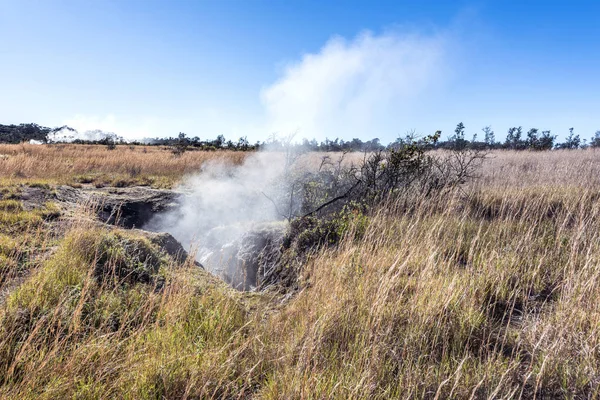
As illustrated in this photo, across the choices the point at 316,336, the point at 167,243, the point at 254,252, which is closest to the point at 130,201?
the point at 167,243

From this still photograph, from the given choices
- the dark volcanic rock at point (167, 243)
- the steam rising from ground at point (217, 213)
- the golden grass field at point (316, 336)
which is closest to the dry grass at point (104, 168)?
the steam rising from ground at point (217, 213)

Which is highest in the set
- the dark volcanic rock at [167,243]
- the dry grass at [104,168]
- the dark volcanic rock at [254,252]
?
the dry grass at [104,168]

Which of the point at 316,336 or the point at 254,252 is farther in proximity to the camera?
the point at 254,252

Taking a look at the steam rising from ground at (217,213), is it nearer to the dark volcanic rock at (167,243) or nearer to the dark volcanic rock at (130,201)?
the dark volcanic rock at (130,201)

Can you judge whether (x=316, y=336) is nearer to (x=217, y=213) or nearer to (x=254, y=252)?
(x=254, y=252)

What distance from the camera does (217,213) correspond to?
944 cm

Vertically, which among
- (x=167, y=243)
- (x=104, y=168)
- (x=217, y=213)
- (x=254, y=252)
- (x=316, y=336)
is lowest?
(x=254, y=252)

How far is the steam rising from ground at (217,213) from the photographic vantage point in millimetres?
7703

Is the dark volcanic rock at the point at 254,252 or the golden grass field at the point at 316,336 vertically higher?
the golden grass field at the point at 316,336

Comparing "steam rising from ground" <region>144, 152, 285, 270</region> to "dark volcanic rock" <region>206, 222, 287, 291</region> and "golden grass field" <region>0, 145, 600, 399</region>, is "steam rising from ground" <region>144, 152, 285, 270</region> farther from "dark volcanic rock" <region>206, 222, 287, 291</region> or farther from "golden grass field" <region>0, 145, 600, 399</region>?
"golden grass field" <region>0, 145, 600, 399</region>

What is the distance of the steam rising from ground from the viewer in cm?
770

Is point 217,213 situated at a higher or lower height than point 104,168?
lower

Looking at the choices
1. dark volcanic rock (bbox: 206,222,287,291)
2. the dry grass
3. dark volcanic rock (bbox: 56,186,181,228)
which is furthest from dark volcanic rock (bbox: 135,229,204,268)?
the dry grass

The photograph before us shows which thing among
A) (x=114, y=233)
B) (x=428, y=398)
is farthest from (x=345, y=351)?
(x=114, y=233)
